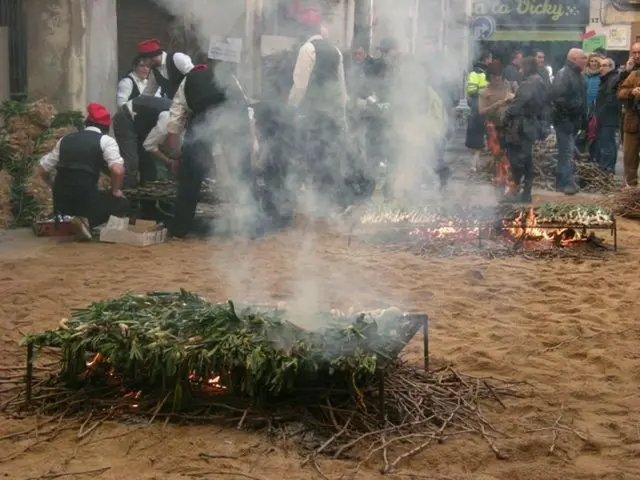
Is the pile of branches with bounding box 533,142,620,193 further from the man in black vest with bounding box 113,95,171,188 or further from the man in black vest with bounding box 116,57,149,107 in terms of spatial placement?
the man in black vest with bounding box 116,57,149,107

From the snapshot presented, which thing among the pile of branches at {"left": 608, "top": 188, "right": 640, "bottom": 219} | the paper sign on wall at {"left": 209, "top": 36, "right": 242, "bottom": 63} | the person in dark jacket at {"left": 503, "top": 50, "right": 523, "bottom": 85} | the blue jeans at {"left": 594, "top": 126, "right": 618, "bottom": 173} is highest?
the person in dark jacket at {"left": 503, "top": 50, "right": 523, "bottom": 85}

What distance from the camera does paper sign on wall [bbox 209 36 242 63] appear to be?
8391 millimetres

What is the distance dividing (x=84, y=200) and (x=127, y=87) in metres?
2.41

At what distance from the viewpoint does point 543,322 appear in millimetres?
6656

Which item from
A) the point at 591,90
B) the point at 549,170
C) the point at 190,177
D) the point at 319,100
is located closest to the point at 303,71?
the point at 319,100

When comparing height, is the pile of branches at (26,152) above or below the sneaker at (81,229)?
above

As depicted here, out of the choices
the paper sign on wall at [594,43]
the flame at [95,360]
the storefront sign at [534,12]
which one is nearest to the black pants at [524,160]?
the paper sign on wall at [594,43]

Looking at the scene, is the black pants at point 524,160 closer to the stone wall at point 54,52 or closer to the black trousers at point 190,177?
the black trousers at point 190,177

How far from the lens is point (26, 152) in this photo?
11273 mm

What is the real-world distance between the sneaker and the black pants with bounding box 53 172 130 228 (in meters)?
0.06

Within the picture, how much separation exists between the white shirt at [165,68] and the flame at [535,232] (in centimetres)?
372

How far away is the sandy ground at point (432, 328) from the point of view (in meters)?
4.07

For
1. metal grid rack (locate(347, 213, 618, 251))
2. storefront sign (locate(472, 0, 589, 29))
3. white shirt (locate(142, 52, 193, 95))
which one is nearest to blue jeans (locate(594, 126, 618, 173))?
storefront sign (locate(472, 0, 589, 29))

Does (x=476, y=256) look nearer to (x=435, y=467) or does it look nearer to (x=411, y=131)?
(x=411, y=131)
